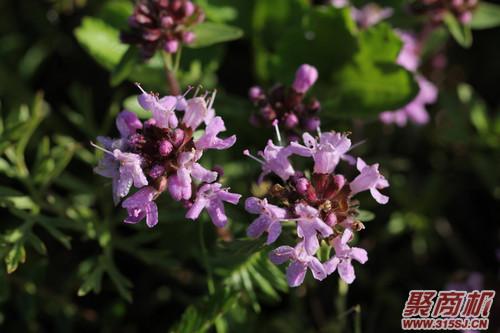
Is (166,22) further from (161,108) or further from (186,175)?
→ (186,175)

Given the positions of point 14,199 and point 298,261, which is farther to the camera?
point 14,199

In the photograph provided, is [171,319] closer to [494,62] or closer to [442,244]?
[442,244]

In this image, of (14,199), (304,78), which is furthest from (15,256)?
(304,78)

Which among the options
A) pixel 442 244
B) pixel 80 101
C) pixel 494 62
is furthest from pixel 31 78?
pixel 494 62

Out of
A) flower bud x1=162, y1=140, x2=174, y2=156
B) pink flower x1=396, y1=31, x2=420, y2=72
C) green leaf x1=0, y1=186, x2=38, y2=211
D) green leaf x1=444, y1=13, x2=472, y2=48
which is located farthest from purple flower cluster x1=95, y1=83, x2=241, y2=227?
pink flower x1=396, y1=31, x2=420, y2=72

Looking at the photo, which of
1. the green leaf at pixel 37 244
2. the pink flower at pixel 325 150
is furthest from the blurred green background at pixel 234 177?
the pink flower at pixel 325 150

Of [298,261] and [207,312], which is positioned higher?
[298,261]

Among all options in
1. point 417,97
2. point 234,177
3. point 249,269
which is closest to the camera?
point 249,269
